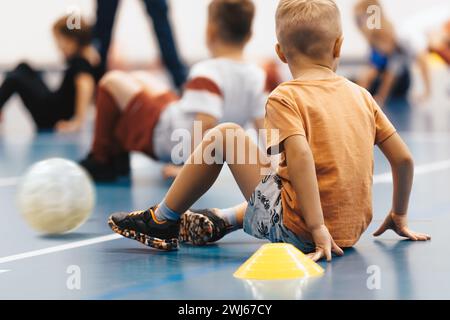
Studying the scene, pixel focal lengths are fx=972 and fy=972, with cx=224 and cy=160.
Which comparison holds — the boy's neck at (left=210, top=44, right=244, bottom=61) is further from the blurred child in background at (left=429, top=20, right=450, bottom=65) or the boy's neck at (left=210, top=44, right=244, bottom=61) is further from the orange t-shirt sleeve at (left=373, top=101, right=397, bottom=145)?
the blurred child in background at (left=429, top=20, right=450, bottom=65)

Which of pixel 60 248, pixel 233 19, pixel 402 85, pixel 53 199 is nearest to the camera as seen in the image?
pixel 60 248

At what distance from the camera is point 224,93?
441 centimetres

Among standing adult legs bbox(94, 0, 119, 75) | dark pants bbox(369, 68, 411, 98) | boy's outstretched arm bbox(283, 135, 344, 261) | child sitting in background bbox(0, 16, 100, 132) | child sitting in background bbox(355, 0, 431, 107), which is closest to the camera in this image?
boy's outstretched arm bbox(283, 135, 344, 261)

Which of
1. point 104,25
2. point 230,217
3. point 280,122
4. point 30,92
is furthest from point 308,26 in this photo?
point 30,92

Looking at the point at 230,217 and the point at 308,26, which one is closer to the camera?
the point at 308,26

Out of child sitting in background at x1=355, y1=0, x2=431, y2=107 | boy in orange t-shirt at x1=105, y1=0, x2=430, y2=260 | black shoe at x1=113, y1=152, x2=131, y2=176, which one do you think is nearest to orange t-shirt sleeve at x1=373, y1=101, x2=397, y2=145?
boy in orange t-shirt at x1=105, y1=0, x2=430, y2=260

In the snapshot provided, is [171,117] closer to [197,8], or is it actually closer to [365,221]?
[365,221]

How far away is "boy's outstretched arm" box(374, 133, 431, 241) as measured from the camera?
9.48 feet

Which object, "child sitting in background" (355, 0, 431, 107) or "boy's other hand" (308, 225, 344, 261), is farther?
"child sitting in background" (355, 0, 431, 107)

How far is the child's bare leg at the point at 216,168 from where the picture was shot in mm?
2895

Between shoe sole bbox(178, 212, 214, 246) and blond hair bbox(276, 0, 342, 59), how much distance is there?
24.7 inches

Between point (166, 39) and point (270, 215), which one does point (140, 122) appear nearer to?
point (166, 39)

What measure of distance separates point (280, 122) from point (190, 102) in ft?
5.73

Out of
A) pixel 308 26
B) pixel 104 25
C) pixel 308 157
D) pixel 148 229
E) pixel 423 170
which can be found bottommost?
pixel 423 170
